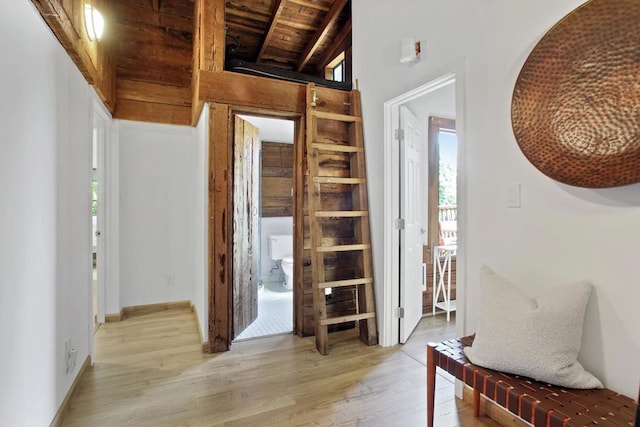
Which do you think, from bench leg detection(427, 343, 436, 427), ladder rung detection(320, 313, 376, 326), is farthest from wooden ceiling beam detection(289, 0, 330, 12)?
bench leg detection(427, 343, 436, 427)

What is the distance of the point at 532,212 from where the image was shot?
162cm

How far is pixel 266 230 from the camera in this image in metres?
4.97

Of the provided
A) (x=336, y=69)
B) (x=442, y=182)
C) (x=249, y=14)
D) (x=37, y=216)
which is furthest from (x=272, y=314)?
(x=249, y=14)

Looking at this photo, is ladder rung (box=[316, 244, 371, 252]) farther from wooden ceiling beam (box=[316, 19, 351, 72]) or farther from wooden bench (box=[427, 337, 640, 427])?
wooden ceiling beam (box=[316, 19, 351, 72])

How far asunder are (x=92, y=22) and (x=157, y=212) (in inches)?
74.0

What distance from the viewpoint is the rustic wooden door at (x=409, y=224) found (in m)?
2.75

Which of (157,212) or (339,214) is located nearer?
(339,214)

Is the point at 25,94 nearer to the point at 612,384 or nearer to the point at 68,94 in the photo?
the point at 68,94

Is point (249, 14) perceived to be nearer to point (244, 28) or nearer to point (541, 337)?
point (244, 28)

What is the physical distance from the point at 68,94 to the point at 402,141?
7.60 ft

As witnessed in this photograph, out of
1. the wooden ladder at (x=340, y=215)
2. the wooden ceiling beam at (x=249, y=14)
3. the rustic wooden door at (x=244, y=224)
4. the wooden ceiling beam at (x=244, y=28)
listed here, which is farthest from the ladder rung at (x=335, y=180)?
the wooden ceiling beam at (x=244, y=28)

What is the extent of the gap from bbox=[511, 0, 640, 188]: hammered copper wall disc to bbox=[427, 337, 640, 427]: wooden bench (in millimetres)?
827

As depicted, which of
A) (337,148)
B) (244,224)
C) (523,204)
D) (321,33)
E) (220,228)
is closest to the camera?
(523,204)

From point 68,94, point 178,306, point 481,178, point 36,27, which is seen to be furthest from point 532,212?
point 178,306
